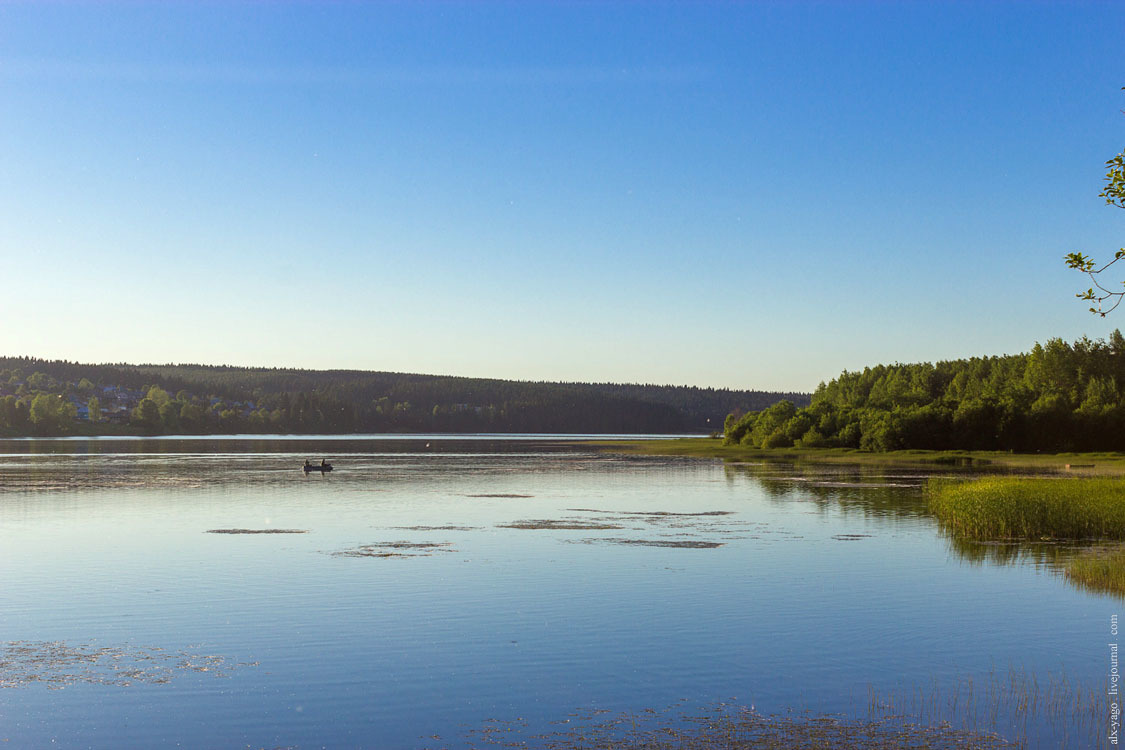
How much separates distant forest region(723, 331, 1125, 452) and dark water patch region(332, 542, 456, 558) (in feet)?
405

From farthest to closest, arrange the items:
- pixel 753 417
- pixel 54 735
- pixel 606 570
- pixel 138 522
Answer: pixel 753 417 < pixel 138 522 < pixel 606 570 < pixel 54 735

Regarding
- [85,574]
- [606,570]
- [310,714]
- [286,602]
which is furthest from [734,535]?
[310,714]

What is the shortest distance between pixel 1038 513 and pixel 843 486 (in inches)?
1391

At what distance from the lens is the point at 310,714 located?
20.0 m

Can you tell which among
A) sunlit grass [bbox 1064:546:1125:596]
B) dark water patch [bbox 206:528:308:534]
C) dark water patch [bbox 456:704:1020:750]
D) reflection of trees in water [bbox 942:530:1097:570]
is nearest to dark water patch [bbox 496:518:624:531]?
dark water patch [bbox 206:528:308:534]

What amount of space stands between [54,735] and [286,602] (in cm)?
1321

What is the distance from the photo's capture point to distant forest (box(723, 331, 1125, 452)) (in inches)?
5960

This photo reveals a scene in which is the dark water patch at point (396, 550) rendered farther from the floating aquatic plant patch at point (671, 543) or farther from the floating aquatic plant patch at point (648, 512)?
the floating aquatic plant patch at point (648, 512)

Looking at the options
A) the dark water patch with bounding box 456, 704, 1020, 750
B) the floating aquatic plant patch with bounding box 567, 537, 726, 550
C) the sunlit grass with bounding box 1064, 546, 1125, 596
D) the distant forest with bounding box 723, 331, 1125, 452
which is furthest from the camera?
the distant forest with bounding box 723, 331, 1125, 452

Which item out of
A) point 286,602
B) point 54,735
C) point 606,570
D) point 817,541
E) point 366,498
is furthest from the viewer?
point 366,498

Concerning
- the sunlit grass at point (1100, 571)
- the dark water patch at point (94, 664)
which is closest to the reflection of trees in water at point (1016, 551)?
the sunlit grass at point (1100, 571)

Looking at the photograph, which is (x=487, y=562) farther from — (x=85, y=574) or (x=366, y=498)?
(x=366, y=498)

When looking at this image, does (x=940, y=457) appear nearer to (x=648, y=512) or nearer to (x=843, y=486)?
(x=843, y=486)

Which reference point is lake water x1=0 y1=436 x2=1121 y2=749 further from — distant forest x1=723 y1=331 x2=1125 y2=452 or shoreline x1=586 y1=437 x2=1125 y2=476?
distant forest x1=723 y1=331 x2=1125 y2=452
